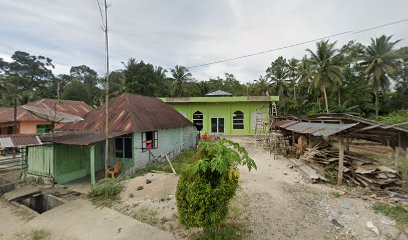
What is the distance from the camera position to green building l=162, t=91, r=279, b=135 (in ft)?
83.0

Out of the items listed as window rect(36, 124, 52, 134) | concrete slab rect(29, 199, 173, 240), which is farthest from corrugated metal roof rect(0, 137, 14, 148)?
window rect(36, 124, 52, 134)

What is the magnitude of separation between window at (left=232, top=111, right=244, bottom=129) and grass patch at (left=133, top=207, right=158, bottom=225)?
65.5 feet

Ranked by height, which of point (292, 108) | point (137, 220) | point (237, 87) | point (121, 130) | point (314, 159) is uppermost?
point (237, 87)

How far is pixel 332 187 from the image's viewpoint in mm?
9156

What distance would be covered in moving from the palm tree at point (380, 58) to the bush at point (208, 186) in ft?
105

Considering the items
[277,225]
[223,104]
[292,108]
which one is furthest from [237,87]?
[277,225]

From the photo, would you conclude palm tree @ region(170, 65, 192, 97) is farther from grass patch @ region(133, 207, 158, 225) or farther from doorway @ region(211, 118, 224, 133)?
grass patch @ region(133, 207, 158, 225)

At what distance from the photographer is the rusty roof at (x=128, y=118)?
1205 cm

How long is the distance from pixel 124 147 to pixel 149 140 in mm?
1594

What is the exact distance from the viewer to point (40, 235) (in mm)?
6145

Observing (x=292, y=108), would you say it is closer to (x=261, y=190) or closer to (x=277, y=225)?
(x=261, y=190)

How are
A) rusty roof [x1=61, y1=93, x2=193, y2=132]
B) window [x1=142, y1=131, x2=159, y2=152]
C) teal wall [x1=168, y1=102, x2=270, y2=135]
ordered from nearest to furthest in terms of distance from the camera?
1. rusty roof [x1=61, y1=93, x2=193, y2=132]
2. window [x1=142, y1=131, x2=159, y2=152]
3. teal wall [x1=168, y1=102, x2=270, y2=135]

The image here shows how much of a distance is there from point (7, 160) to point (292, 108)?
3458 centimetres

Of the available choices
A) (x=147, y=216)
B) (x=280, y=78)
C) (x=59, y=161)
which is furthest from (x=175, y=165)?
(x=280, y=78)
